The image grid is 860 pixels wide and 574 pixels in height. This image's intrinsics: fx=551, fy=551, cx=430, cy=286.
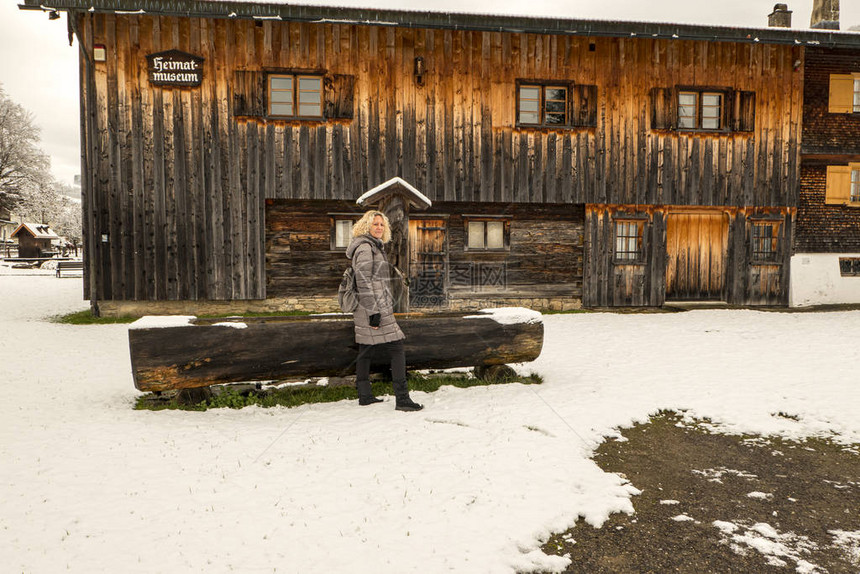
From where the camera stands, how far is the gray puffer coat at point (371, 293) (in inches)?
203

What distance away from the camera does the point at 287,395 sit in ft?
19.0

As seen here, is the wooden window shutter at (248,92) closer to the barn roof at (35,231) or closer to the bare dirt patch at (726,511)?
the bare dirt patch at (726,511)

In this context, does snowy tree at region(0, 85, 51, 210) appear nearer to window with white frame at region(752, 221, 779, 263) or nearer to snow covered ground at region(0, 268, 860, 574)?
snow covered ground at region(0, 268, 860, 574)

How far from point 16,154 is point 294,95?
39.5 metres

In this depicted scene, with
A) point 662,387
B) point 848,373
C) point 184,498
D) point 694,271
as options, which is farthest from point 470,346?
point 694,271

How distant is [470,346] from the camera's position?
5.96 m

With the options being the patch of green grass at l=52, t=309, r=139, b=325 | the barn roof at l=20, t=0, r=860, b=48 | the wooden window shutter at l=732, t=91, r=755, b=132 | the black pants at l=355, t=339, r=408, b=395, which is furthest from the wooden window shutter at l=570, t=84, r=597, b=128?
the patch of green grass at l=52, t=309, r=139, b=325

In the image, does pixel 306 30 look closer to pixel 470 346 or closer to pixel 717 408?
pixel 470 346

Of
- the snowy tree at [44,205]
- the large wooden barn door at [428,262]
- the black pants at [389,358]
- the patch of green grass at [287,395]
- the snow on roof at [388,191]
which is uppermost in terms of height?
the snowy tree at [44,205]

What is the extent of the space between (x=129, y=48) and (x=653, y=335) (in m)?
11.2

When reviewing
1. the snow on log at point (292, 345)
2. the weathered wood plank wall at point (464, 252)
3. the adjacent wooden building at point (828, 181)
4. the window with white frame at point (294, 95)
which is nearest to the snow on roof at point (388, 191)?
the snow on log at point (292, 345)

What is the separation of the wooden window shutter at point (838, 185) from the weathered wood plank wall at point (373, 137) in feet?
3.86

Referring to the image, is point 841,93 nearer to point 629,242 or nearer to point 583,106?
point 629,242

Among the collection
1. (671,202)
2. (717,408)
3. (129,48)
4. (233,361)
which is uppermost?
(129,48)
